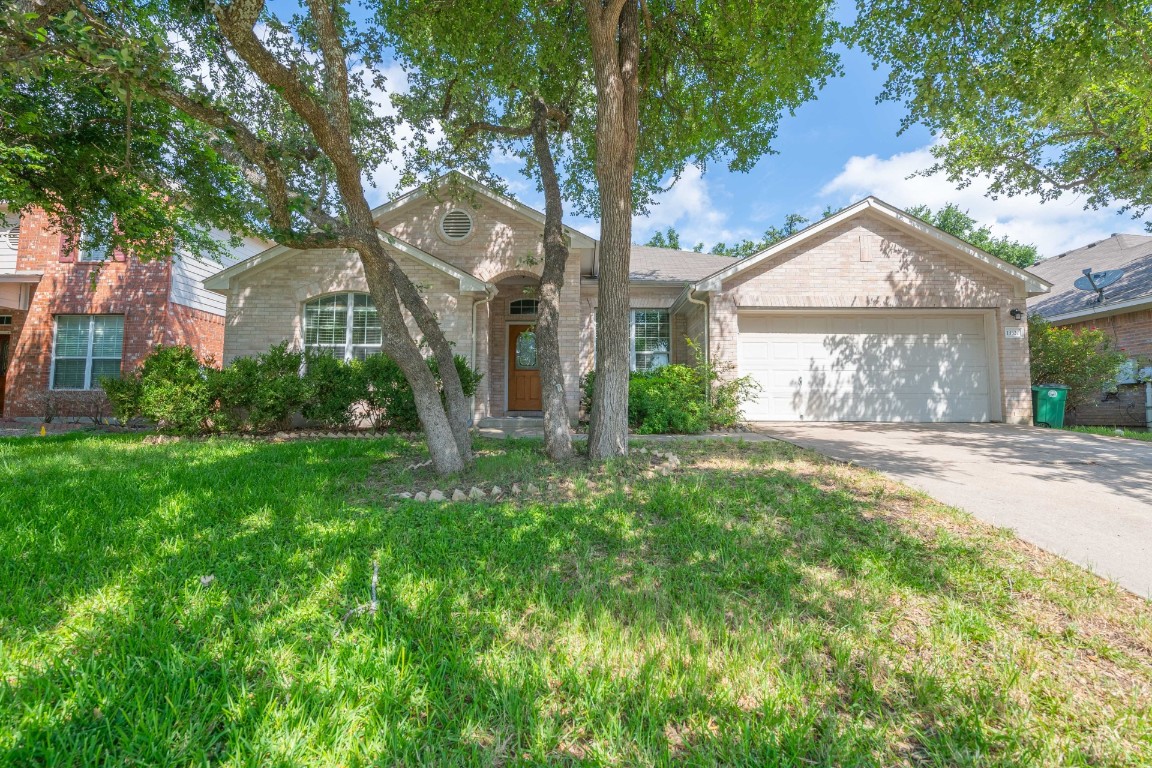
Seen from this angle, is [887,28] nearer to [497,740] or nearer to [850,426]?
[850,426]

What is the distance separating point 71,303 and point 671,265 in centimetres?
1654

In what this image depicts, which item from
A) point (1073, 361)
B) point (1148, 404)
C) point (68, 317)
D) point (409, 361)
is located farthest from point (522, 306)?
point (1148, 404)

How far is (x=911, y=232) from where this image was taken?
10.8 meters

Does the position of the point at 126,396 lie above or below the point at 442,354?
below

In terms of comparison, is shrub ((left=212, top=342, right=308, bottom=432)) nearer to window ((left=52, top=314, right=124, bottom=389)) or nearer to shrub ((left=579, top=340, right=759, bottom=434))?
shrub ((left=579, top=340, right=759, bottom=434))

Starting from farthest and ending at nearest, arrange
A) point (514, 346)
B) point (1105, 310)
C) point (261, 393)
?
1. point (514, 346)
2. point (1105, 310)
3. point (261, 393)

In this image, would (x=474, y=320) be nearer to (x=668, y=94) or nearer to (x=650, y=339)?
(x=650, y=339)

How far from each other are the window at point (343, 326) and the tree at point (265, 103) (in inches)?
118

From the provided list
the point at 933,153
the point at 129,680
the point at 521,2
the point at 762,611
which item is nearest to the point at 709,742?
the point at 762,611

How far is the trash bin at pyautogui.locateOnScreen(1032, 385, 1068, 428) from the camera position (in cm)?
1041

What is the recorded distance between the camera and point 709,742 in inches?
64.7

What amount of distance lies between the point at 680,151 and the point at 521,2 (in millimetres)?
3638

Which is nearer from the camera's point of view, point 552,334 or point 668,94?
point 552,334

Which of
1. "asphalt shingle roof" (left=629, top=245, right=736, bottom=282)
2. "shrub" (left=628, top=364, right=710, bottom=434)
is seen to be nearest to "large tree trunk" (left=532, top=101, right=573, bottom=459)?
"shrub" (left=628, top=364, right=710, bottom=434)
